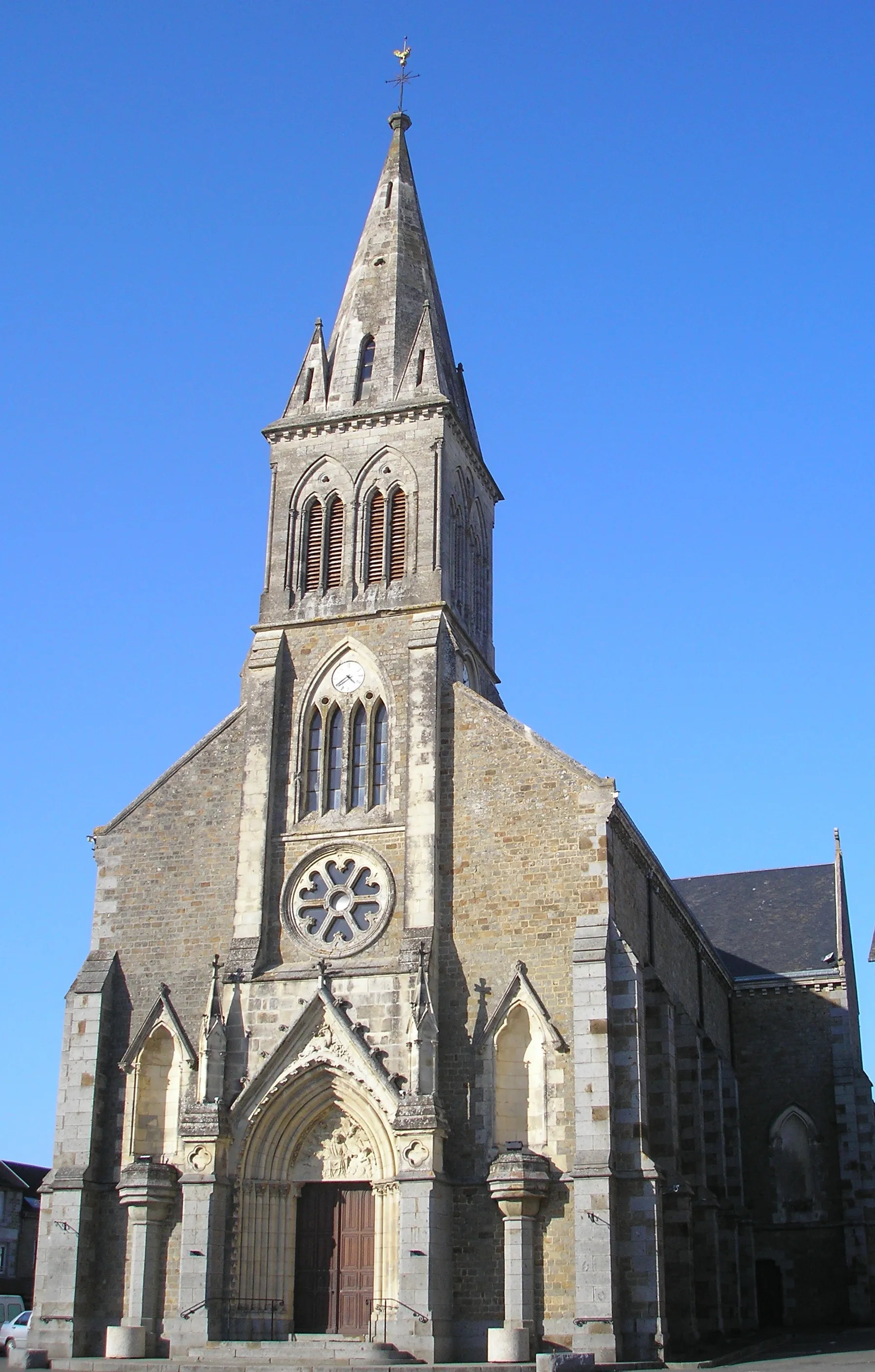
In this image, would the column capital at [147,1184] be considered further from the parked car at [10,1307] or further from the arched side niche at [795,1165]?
the arched side niche at [795,1165]

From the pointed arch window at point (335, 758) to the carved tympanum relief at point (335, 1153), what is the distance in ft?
20.8

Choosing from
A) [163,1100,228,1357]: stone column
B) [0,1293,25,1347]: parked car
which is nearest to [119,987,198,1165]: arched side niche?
[163,1100,228,1357]: stone column

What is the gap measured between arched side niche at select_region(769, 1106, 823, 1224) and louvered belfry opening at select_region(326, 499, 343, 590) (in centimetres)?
2114

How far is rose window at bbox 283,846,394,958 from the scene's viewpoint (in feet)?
92.2

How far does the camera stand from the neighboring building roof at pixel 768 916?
4331 cm

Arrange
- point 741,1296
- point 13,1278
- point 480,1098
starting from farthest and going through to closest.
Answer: point 13,1278 → point 741,1296 → point 480,1098

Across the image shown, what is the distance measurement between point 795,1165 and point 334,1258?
18.7 metres

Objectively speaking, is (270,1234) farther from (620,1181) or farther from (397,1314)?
(620,1181)

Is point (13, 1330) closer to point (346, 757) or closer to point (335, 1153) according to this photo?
point (335, 1153)

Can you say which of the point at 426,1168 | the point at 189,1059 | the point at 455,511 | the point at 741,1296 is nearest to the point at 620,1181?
the point at 426,1168

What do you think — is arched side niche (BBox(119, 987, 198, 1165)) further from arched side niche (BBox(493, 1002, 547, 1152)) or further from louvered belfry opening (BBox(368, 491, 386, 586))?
louvered belfry opening (BBox(368, 491, 386, 586))

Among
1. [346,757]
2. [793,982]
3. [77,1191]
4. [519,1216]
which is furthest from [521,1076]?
[793,982]

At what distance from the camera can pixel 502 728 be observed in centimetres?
2897

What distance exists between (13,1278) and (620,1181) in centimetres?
3764
